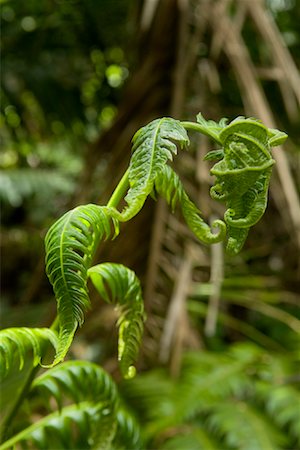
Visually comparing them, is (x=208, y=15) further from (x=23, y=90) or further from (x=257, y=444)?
(x=257, y=444)

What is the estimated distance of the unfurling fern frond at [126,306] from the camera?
2.18 feet

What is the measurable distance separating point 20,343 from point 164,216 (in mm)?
1201

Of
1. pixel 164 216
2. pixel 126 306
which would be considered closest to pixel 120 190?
pixel 126 306

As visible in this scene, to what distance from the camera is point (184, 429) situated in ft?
5.13

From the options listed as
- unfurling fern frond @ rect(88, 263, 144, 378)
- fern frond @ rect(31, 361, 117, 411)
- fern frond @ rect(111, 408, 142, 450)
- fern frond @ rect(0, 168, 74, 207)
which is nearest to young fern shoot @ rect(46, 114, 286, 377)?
unfurling fern frond @ rect(88, 263, 144, 378)

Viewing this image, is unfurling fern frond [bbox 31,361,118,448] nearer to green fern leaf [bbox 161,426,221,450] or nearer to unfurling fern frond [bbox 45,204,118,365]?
unfurling fern frond [bbox 45,204,118,365]

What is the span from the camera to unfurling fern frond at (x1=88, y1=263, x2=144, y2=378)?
0.66 metres

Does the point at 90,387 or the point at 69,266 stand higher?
the point at 69,266

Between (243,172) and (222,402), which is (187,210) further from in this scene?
(222,402)

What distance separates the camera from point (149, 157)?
56 cm

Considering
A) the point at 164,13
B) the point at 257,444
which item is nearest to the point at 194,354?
the point at 257,444

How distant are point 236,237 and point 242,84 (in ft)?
4.38

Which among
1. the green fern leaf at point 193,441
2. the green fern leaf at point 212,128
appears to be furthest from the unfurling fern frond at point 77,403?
the green fern leaf at point 193,441

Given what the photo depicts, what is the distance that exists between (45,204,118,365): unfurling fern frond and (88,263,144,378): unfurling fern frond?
0.36ft
